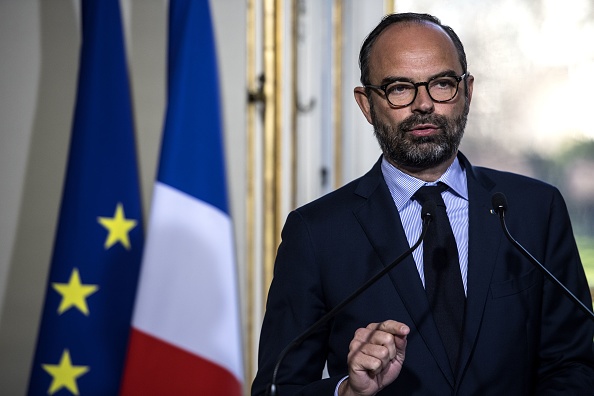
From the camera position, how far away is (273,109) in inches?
103

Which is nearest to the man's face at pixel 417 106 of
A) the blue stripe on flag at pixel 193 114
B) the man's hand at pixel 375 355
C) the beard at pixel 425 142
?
the beard at pixel 425 142

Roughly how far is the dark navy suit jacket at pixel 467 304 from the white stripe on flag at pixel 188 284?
503 millimetres

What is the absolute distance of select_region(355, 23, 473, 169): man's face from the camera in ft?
4.77

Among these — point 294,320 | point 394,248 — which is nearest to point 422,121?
point 394,248

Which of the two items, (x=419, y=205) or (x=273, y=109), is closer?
(x=419, y=205)

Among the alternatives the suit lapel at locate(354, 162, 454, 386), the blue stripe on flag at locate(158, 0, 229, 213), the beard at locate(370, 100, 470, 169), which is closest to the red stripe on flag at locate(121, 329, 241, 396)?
the blue stripe on flag at locate(158, 0, 229, 213)

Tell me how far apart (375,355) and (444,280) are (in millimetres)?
321

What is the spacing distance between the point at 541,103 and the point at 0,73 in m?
1.64

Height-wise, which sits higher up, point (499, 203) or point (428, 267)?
point (499, 203)

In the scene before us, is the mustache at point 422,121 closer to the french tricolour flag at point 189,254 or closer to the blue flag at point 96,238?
the french tricolour flag at point 189,254

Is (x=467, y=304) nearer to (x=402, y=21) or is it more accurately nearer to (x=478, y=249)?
(x=478, y=249)

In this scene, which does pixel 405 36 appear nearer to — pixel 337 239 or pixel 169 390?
pixel 337 239

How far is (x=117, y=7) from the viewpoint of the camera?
2.06m

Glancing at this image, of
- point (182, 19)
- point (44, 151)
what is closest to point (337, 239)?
point (182, 19)
